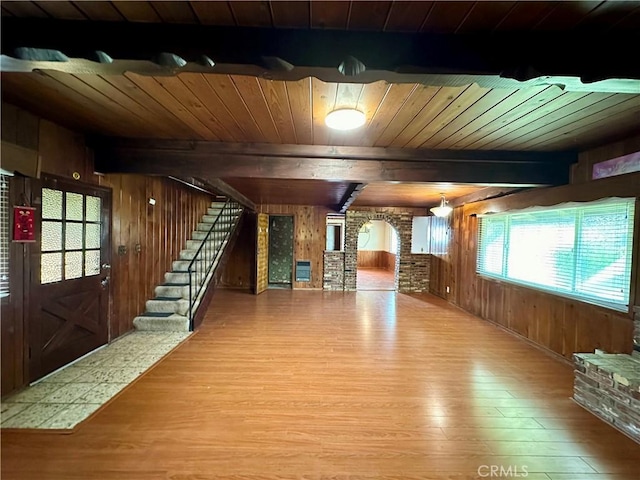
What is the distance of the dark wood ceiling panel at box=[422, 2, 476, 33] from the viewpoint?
3.97 ft

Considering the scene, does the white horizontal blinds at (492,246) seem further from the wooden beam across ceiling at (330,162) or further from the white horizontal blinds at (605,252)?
the wooden beam across ceiling at (330,162)

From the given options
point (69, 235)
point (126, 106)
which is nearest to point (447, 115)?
point (126, 106)

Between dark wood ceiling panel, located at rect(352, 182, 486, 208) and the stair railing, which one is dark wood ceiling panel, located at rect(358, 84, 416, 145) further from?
the stair railing

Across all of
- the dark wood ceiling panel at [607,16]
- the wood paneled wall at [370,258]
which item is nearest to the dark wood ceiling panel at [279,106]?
the dark wood ceiling panel at [607,16]

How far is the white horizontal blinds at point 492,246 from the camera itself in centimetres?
469

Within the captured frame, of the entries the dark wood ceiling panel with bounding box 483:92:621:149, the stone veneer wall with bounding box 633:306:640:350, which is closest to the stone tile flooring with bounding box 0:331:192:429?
the dark wood ceiling panel with bounding box 483:92:621:149

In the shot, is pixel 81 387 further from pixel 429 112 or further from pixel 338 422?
pixel 429 112

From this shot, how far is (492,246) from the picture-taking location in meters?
4.93

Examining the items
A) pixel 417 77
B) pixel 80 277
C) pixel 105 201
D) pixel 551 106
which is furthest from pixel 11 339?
pixel 551 106

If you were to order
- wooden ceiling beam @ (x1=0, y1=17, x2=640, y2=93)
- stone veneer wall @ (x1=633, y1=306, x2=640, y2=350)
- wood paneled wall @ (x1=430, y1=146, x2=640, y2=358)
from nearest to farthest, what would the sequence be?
wooden ceiling beam @ (x1=0, y1=17, x2=640, y2=93), stone veneer wall @ (x1=633, y1=306, x2=640, y2=350), wood paneled wall @ (x1=430, y1=146, x2=640, y2=358)

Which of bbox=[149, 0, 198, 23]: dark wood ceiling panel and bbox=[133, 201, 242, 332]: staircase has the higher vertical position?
bbox=[149, 0, 198, 23]: dark wood ceiling panel

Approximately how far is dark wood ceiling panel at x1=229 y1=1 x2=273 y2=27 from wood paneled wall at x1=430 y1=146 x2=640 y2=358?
3225 mm

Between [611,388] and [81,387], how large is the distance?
14.1ft

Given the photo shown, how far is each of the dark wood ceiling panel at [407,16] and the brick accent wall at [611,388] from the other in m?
2.78
